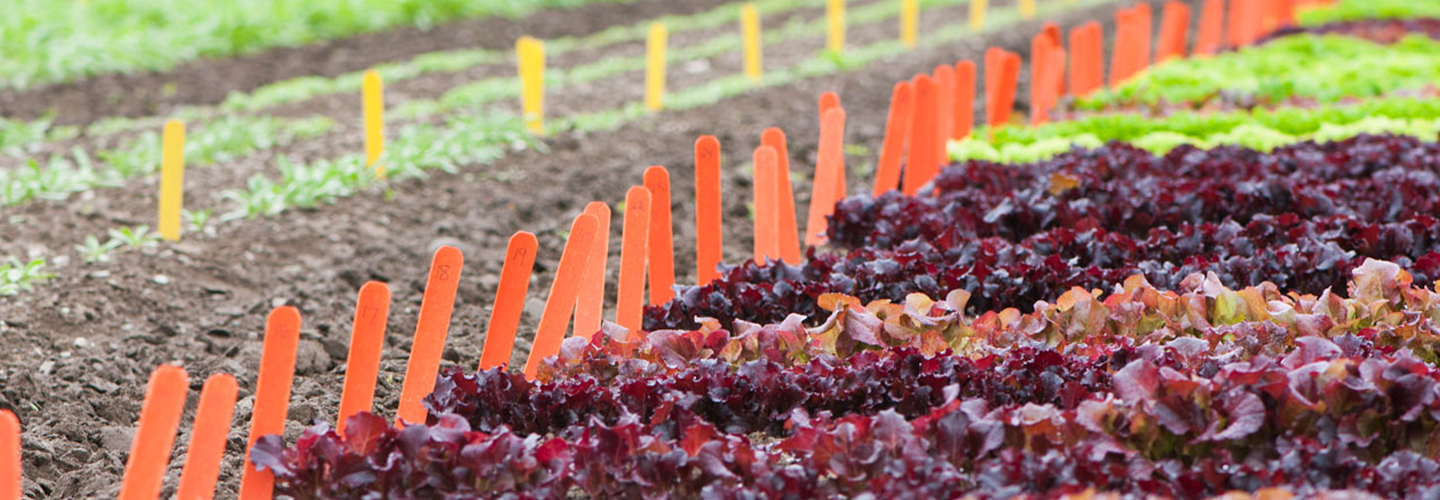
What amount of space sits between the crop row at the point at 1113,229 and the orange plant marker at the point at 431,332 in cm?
104

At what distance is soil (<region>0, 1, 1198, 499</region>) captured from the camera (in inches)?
184

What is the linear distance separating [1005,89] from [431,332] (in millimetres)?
5007

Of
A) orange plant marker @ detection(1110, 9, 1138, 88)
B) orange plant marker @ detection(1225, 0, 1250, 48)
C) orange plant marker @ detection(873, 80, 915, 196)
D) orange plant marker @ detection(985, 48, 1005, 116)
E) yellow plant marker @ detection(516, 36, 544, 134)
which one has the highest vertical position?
orange plant marker @ detection(1225, 0, 1250, 48)

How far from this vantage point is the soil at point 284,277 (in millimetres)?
4684

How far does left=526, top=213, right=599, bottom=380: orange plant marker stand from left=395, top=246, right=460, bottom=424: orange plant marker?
1.11 ft

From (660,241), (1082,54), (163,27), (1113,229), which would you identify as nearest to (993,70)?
(1082,54)

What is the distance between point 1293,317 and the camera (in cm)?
394

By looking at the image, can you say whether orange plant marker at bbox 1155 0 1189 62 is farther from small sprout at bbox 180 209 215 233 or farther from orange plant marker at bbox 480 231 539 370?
orange plant marker at bbox 480 231 539 370

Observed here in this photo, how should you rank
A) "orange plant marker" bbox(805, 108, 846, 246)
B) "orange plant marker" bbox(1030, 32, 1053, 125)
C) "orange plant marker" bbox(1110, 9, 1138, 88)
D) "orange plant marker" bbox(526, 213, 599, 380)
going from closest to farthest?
"orange plant marker" bbox(526, 213, 599, 380) < "orange plant marker" bbox(805, 108, 846, 246) < "orange plant marker" bbox(1030, 32, 1053, 125) < "orange plant marker" bbox(1110, 9, 1138, 88)

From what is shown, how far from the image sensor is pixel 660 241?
190 inches

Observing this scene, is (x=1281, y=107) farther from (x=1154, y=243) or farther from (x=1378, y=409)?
(x=1378, y=409)

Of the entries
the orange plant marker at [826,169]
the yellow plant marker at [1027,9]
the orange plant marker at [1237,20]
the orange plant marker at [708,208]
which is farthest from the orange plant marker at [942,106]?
the yellow plant marker at [1027,9]

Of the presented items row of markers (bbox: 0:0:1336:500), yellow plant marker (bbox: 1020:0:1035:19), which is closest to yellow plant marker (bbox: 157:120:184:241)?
row of markers (bbox: 0:0:1336:500)

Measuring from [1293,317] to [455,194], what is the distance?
4.85m
